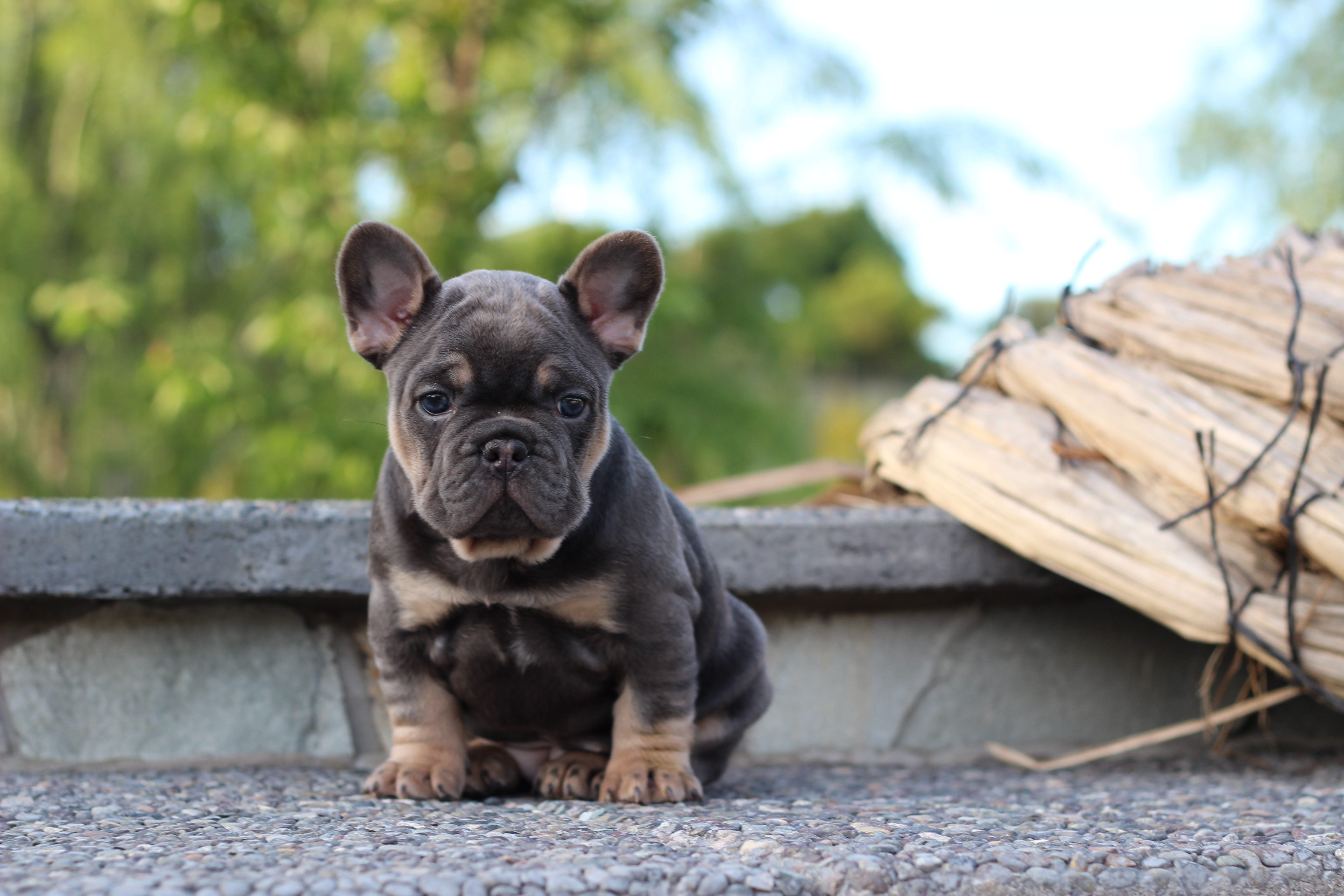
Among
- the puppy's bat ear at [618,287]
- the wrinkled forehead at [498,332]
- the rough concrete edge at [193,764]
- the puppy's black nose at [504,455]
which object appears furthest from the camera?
the rough concrete edge at [193,764]

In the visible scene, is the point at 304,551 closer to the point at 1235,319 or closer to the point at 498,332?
the point at 498,332

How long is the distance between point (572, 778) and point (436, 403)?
2.93ft

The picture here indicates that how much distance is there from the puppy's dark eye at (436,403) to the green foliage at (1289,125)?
25.9 ft

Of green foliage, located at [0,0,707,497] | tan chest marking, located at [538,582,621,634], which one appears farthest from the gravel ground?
green foliage, located at [0,0,707,497]

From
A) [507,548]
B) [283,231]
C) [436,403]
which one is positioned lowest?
[507,548]

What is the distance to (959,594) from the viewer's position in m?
3.36

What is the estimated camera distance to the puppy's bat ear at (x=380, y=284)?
7.85 feet

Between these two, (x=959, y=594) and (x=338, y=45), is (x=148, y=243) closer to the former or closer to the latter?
(x=338, y=45)

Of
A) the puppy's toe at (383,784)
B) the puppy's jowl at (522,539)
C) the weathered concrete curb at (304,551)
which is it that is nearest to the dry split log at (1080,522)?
the weathered concrete curb at (304,551)

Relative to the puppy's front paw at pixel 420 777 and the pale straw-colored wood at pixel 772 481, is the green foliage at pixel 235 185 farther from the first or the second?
the puppy's front paw at pixel 420 777

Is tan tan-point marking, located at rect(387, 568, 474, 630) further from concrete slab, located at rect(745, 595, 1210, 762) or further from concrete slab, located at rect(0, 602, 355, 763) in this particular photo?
concrete slab, located at rect(745, 595, 1210, 762)

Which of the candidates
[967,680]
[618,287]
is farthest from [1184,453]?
[618,287]

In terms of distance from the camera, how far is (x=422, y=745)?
8.11ft

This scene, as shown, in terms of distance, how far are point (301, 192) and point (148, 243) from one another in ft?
16.9
